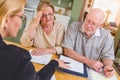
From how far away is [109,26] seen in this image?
434 cm

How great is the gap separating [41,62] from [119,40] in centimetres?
A: 249

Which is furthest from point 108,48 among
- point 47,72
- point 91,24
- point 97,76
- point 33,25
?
point 47,72

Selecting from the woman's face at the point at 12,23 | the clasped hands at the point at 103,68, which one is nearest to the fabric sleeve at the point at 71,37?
the clasped hands at the point at 103,68

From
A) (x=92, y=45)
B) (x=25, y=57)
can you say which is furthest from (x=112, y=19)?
(x=25, y=57)

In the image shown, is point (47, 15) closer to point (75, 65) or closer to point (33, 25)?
point (33, 25)

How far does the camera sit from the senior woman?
2.02m

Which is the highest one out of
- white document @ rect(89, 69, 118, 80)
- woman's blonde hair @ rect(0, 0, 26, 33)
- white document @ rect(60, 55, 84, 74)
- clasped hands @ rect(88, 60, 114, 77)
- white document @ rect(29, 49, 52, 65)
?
woman's blonde hair @ rect(0, 0, 26, 33)

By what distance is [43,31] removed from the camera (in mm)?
2117

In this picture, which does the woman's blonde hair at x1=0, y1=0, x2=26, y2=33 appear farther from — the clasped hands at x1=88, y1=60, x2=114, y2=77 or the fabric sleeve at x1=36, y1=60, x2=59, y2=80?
the clasped hands at x1=88, y1=60, x2=114, y2=77

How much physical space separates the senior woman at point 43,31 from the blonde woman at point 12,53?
0.95 meters

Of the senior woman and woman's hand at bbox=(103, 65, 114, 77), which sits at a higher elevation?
the senior woman

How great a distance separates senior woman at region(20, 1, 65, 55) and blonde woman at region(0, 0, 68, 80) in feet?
3.13

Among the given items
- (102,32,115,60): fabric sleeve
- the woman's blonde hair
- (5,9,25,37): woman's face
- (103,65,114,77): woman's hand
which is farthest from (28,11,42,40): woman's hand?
the woman's blonde hair

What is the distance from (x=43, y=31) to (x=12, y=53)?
4.25ft
